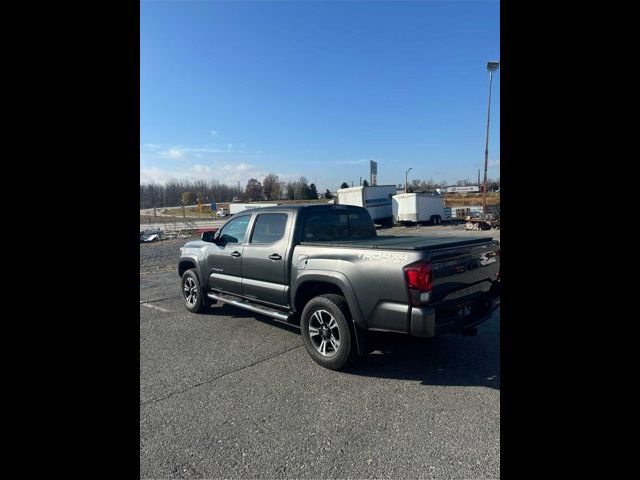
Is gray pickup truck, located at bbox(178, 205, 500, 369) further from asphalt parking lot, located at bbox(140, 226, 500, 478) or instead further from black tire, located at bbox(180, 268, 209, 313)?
black tire, located at bbox(180, 268, 209, 313)

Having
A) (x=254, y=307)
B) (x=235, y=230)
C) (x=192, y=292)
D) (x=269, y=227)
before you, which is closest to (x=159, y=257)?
(x=192, y=292)

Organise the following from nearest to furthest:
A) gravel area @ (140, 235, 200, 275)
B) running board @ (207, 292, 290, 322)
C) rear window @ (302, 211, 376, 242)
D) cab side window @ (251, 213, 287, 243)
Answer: running board @ (207, 292, 290, 322)
rear window @ (302, 211, 376, 242)
cab side window @ (251, 213, 287, 243)
gravel area @ (140, 235, 200, 275)

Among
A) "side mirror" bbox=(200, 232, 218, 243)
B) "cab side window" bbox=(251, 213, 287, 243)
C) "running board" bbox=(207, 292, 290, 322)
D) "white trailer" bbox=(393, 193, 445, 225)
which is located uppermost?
"white trailer" bbox=(393, 193, 445, 225)

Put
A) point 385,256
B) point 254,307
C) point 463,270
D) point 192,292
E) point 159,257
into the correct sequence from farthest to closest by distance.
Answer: point 159,257
point 192,292
point 254,307
point 463,270
point 385,256

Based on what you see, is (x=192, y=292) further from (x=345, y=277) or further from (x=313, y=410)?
(x=313, y=410)

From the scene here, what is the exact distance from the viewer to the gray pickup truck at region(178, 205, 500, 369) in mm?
3383

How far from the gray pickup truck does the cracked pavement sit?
1.48ft

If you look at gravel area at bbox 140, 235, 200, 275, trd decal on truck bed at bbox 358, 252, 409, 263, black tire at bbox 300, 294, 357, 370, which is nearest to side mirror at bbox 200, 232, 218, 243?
black tire at bbox 300, 294, 357, 370

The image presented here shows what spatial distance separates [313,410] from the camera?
3.12 meters

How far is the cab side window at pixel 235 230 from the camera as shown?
553 centimetres

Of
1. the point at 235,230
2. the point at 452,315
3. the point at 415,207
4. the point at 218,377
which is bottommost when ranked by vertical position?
the point at 218,377

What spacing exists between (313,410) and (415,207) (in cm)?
2561
